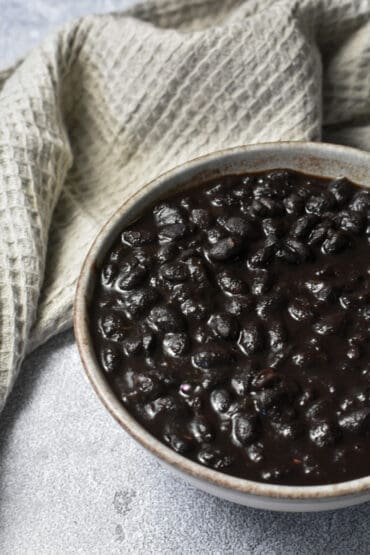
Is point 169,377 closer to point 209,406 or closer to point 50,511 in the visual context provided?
point 209,406

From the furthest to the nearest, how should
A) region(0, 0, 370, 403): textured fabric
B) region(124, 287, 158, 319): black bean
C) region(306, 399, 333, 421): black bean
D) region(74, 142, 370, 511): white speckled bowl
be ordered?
region(0, 0, 370, 403): textured fabric
region(124, 287, 158, 319): black bean
region(306, 399, 333, 421): black bean
region(74, 142, 370, 511): white speckled bowl

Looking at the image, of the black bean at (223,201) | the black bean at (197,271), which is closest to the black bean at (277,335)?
the black bean at (197,271)

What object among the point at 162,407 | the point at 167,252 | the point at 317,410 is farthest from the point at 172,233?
the point at 317,410

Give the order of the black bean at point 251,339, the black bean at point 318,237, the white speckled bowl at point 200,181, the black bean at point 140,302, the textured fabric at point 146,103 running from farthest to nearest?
1. the textured fabric at point 146,103
2. the black bean at point 318,237
3. the black bean at point 140,302
4. the black bean at point 251,339
5. the white speckled bowl at point 200,181

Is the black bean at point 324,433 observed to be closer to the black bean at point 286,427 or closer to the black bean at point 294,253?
the black bean at point 286,427

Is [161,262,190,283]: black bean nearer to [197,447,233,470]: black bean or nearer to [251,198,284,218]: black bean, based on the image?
[251,198,284,218]: black bean

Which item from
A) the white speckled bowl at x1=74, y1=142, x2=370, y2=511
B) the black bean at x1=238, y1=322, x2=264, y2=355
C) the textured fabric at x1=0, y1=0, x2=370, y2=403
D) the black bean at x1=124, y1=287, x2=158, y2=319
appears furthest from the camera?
the textured fabric at x1=0, y1=0, x2=370, y2=403

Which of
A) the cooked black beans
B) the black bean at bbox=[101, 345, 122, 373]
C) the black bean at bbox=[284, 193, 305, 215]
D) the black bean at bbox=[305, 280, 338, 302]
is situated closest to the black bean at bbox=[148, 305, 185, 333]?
the cooked black beans
